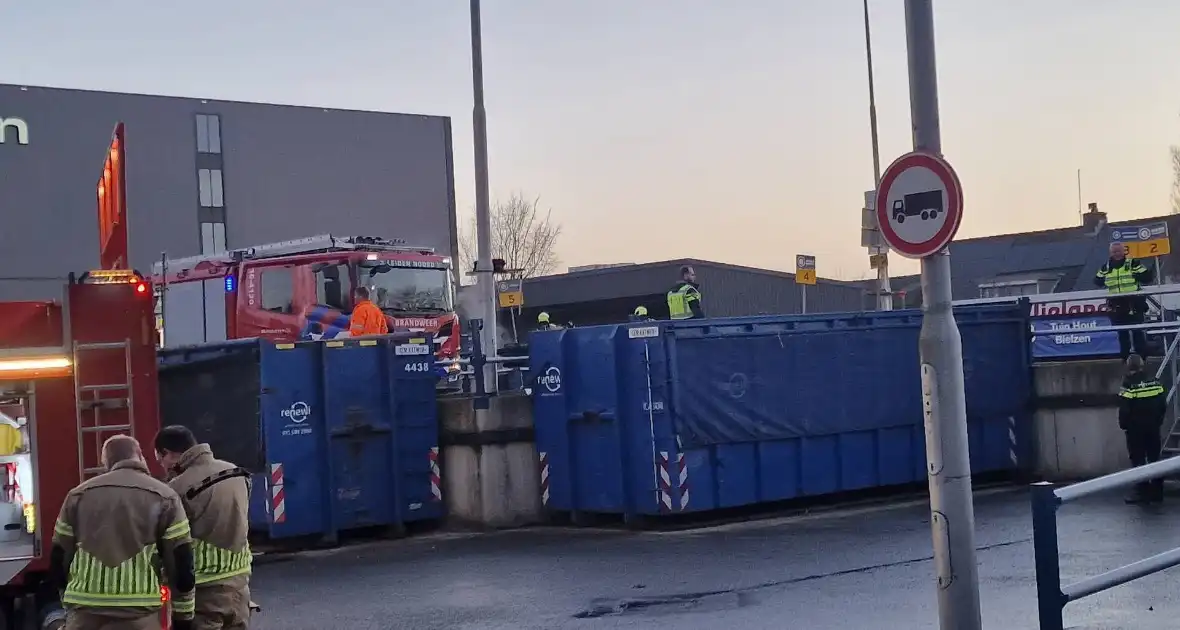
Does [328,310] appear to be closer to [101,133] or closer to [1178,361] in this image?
[1178,361]

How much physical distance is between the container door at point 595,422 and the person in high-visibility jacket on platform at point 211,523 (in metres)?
8.32

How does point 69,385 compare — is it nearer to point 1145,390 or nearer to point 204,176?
point 1145,390

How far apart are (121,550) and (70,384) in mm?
2264

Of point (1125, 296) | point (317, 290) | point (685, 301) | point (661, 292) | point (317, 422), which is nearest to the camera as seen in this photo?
point (317, 422)

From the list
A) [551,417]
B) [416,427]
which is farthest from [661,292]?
[416,427]

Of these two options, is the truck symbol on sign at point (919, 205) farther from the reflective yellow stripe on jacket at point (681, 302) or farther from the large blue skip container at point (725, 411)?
the reflective yellow stripe on jacket at point (681, 302)

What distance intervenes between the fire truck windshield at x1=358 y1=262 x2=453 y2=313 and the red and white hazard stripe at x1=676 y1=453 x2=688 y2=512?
7066 mm

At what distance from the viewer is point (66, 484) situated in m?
8.09

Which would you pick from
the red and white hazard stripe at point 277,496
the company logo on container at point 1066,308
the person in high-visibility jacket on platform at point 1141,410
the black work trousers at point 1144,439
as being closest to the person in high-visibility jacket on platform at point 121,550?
the red and white hazard stripe at point 277,496

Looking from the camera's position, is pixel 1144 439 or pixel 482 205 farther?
pixel 482 205

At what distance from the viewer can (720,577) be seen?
37.9 ft

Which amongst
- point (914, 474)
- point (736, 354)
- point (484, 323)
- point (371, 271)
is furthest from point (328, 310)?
point (914, 474)

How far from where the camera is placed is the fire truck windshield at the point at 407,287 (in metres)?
20.1

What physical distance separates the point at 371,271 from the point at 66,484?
12.1m
